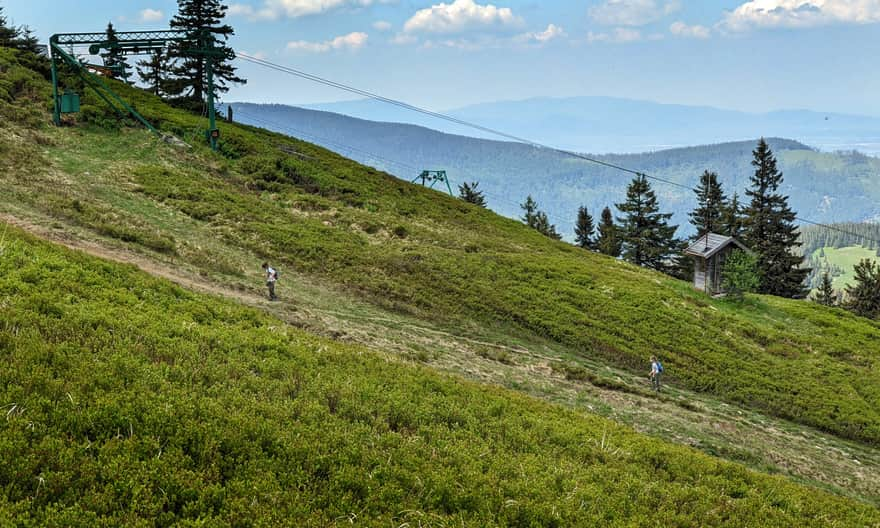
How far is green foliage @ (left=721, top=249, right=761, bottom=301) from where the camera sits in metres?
47.8

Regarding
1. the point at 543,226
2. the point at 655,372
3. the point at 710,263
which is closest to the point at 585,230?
the point at 543,226

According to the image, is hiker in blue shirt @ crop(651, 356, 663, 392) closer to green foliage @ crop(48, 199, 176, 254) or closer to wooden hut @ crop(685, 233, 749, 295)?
green foliage @ crop(48, 199, 176, 254)

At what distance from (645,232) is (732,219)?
1374cm

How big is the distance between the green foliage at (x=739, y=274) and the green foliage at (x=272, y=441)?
34.8 meters

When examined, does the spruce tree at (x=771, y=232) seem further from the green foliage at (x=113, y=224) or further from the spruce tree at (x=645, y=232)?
the green foliage at (x=113, y=224)

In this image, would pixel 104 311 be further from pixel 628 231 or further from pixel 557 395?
pixel 628 231

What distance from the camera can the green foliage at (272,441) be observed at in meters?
8.60

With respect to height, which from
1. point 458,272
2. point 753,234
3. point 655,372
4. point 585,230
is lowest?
point 655,372

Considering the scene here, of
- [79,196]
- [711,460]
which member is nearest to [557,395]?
[711,460]

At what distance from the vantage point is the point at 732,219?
9144cm

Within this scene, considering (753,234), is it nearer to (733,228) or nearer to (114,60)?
(733,228)

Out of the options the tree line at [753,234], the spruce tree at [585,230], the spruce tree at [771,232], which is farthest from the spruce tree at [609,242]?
the spruce tree at [771,232]

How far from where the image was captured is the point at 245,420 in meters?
10.7

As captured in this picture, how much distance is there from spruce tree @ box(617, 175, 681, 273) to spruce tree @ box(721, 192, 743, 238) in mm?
7403
